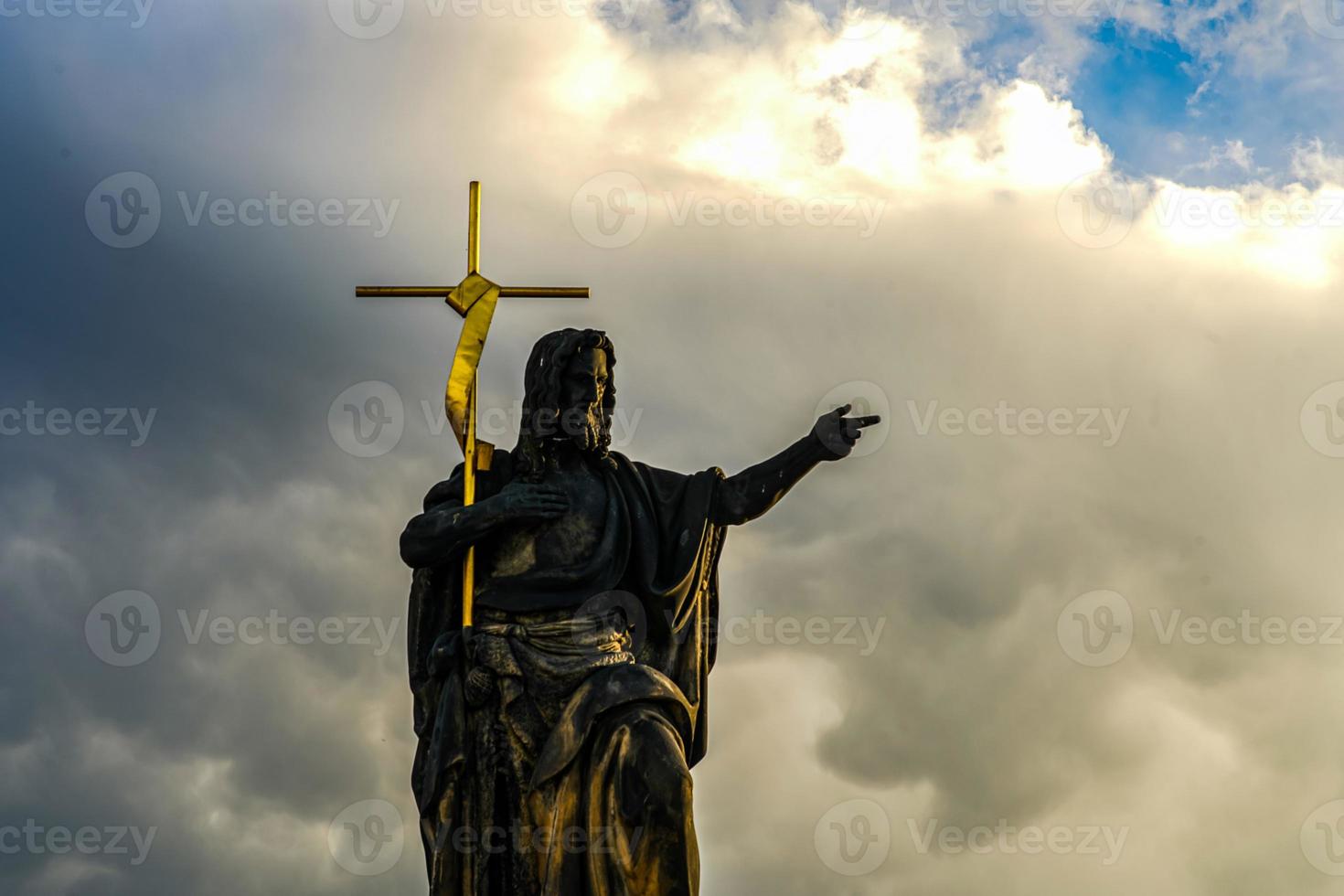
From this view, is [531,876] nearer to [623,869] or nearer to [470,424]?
[623,869]

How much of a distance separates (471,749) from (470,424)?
2.26 meters

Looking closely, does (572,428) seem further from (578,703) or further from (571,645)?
(578,703)

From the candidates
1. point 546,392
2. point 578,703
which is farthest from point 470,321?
point 578,703

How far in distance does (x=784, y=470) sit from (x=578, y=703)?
7.55 ft

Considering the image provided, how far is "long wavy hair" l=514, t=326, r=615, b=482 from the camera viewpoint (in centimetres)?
1634

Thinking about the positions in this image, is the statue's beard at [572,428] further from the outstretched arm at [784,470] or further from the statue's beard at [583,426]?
the outstretched arm at [784,470]

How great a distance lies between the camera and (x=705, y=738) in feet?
53.1

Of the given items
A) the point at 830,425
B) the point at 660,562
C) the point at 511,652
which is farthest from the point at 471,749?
the point at 830,425

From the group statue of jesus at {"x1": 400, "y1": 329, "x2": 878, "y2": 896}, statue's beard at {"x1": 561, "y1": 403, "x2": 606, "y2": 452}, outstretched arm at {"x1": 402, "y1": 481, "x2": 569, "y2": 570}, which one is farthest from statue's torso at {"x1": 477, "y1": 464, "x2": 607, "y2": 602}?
statue's beard at {"x1": 561, "y1": 403, "x2": 606, "y2": 452}

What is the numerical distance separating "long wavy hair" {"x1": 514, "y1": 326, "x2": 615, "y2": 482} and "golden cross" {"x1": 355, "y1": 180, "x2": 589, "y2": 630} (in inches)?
11.6

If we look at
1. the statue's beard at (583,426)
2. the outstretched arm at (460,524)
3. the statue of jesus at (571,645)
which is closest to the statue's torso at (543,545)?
the statue of jesus at (571,645)

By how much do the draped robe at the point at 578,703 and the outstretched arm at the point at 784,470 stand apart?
0.12 metres

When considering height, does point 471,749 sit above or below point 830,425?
below

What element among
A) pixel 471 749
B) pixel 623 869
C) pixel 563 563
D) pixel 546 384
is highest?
pixel 546 384
